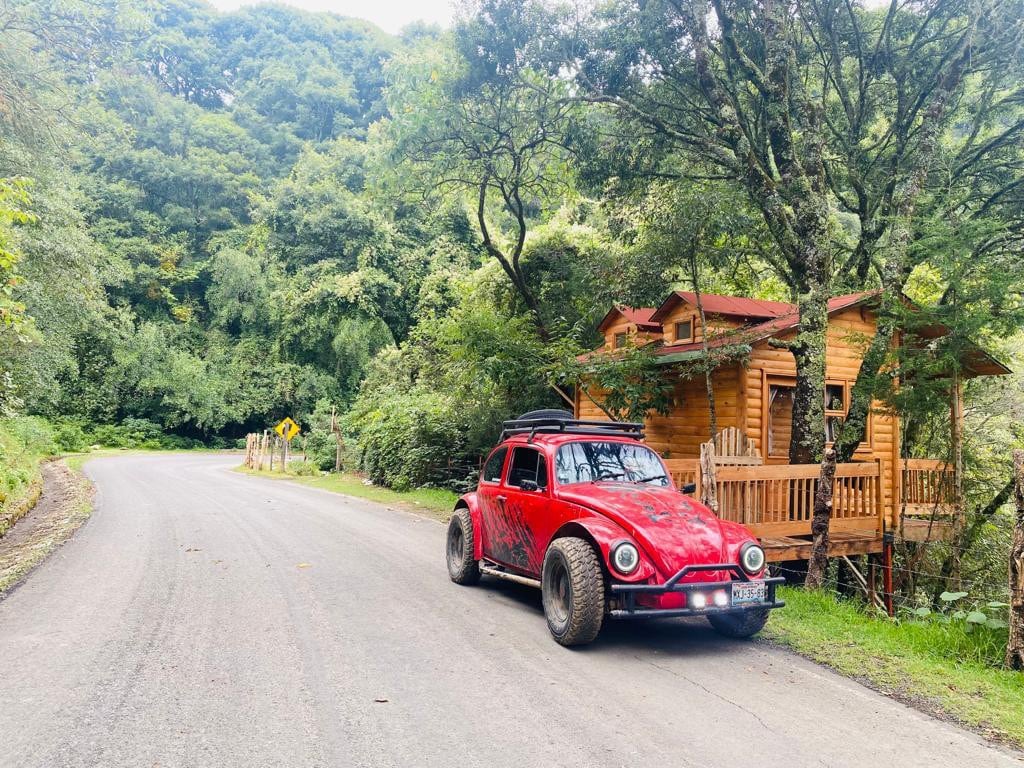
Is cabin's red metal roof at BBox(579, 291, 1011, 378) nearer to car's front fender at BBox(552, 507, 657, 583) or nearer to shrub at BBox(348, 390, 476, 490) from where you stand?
car's front fender at BBox(552, 507, 657, 583)

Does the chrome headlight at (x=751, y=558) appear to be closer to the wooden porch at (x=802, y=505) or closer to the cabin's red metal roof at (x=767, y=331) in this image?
the wooden porch at (x=802, y=505)

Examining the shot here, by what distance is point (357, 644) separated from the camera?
5477 mm

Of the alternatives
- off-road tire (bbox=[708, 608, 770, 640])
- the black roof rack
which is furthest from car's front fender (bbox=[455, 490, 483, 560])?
off-road tire (bbox=[708, 608, 770, 640])

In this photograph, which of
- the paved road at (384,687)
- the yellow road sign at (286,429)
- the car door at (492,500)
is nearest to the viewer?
the paved road at (384,687)

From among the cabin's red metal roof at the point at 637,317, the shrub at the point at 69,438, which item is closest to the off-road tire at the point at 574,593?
the cabin's red metal roof at the point at 637,317

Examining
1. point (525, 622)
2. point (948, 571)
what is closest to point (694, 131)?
point (948, 571)

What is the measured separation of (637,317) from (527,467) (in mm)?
10554

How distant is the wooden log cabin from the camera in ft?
30.5

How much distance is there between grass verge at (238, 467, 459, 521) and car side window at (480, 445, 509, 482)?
6828 mm

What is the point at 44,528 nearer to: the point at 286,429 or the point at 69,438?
the point at 286,429

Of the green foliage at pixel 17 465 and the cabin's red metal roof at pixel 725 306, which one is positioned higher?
the cabin's red metal roof at pixel 725 306

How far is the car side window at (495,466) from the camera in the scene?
7613 millimetres

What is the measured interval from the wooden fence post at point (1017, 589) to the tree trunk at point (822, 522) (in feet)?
9.48

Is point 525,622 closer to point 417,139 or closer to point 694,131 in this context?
point 694,131
